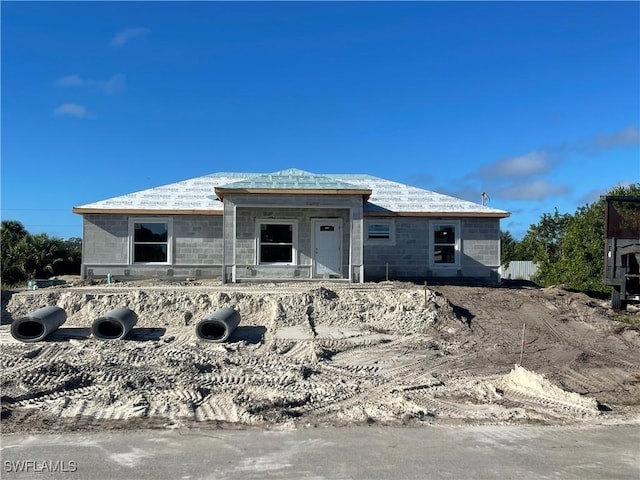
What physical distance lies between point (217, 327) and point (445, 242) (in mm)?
11913

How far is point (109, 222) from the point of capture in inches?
867

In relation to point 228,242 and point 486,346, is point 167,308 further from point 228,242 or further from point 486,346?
point 486,346

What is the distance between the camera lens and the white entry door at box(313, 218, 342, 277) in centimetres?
2153

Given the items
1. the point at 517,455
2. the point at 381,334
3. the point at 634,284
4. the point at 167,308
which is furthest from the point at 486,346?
the point at 167,308

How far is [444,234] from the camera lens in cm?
2286

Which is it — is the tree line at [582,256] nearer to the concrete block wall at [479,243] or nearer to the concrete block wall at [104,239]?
the concrete block wall at [479,243]

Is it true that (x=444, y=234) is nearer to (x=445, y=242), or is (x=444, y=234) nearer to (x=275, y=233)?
(x=445, y=242)

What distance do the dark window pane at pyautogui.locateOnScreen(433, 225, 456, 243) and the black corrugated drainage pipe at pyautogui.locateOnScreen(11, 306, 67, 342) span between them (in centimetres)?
1440

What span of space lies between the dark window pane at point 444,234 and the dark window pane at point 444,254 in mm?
265

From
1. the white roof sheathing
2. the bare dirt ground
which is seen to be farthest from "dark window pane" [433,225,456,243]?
the bare dirt ground

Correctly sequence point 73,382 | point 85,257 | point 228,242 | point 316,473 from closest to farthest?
1. point 316,473
2. point 73,382
3. point 228,242
4. point 85,257

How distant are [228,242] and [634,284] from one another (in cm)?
1303

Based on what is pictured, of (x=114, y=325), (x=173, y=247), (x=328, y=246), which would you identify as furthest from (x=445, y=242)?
(x=114, y=325)

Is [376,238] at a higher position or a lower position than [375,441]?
higher
